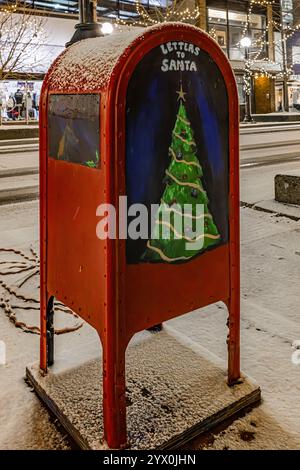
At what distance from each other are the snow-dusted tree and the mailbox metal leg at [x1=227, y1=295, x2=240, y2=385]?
24.7m

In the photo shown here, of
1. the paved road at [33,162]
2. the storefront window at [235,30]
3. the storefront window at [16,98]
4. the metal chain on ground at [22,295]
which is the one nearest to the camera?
the metal chain on ground at [22,295]

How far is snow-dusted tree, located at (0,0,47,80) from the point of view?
84.2ft

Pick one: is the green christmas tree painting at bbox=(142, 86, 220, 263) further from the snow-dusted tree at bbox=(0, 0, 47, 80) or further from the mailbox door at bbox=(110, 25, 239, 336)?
the snow-dusted tree at bbox=(0, 0, 47, 80)

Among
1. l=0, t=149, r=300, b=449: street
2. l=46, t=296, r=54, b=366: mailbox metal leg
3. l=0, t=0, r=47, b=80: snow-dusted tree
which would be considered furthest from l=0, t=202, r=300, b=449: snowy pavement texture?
l=0, t=0, r=47, b=80: snow-dusted tree

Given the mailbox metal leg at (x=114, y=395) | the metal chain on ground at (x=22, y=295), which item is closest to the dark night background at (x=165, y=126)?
the mailbox metal leg at (x=114, y=395)

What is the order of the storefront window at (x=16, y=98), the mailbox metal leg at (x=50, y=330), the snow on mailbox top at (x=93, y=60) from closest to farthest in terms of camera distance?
the snow on mailbox top at (x=93, y=60) < the mailbox metal leg at (x=50, y=330) < the storefront window at (x=16, y=98)

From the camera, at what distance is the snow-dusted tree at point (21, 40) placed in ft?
84.2

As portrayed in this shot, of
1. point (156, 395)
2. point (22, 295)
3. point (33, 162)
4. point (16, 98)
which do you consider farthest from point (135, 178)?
point (16, 98)

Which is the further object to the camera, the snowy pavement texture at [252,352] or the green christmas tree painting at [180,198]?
the snowy pavement texture at [252,352]

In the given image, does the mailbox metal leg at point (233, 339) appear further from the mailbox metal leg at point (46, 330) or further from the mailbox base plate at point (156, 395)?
the mailbox metal leg at point (46, 330)

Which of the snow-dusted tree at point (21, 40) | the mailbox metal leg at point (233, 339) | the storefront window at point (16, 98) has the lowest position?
the mailbox metal leg at point (233, 339)
